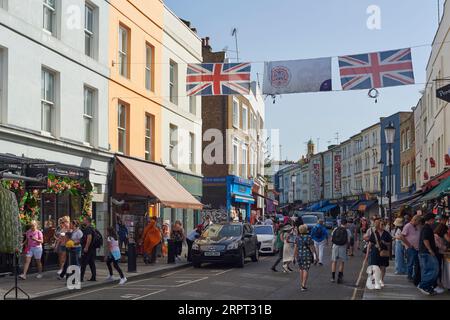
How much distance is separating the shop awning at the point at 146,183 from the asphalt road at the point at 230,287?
3.76 m

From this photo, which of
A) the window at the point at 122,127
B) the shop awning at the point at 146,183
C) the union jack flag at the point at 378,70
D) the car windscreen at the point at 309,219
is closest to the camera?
the union jack flag at the point at 378,70

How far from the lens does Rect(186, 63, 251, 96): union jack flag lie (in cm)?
2162

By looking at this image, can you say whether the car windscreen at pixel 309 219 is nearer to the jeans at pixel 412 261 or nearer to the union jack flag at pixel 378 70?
the union jack flag at pixel 378 70

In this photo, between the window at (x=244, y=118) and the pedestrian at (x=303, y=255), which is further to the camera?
the window at (x=244, y=118)

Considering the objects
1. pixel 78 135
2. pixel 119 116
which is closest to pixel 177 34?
pixel 119 116

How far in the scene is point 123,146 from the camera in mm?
25656

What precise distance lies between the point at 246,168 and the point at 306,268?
33927mm

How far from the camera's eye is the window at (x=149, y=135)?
92.2 ft

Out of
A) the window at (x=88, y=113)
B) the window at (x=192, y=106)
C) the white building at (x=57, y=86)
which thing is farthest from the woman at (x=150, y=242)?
the window at (x=192, y=106)

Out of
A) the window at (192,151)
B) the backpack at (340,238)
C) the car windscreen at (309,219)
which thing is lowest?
the car windscreen at (309,219)

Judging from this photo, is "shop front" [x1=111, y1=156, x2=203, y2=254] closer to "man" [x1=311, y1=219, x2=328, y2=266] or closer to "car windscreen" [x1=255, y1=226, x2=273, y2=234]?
"car windscreen" [x1=255, y1=226, x2=273, y2=234]

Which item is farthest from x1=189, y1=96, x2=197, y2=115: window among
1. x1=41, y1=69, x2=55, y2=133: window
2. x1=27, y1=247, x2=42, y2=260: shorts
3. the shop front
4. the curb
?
x1=27, y1=247, x2=42, y2=260: shorts

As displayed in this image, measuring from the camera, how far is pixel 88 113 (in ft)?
75.6
